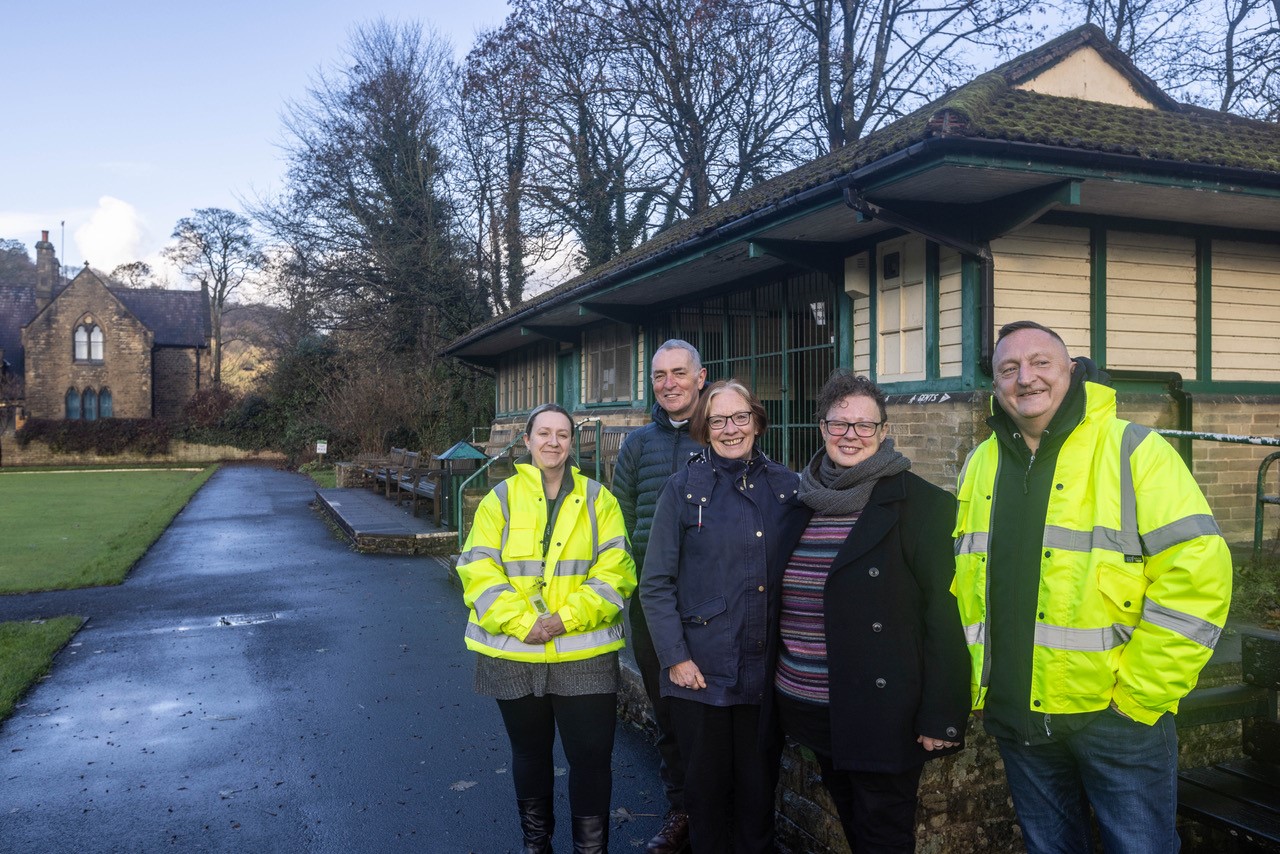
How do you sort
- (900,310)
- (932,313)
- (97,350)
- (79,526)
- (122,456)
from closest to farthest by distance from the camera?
(932,313), (900,310), (79,526), (122,456), (97,350)

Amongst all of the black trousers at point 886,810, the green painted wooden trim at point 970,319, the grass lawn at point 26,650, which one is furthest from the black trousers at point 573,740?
the green painted wooden trim at point 970,319

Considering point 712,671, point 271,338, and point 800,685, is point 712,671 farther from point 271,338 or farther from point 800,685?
point 271,338

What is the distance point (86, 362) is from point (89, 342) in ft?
3.87

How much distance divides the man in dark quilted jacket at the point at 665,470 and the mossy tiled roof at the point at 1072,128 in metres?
3.51

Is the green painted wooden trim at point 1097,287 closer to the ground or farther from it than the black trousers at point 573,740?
farther from it

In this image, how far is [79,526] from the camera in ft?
52.5

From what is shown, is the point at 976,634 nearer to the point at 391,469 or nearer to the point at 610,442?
the point at 610,442

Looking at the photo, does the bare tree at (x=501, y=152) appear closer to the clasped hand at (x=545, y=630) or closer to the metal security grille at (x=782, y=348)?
the metal security grille at (x=782, y=348)

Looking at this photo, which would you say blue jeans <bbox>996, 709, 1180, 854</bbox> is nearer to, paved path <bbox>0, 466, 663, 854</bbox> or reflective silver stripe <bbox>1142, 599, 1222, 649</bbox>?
reflective silver stripe <bbox>1142, 599, 1222, 649</bbox>

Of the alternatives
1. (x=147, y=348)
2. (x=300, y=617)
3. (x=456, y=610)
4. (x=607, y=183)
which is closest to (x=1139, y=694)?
(x=456, y=610)

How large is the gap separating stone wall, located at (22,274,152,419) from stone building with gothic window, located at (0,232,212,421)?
5 centimetres

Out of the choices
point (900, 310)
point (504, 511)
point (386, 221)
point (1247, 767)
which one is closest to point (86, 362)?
point (386, 221)

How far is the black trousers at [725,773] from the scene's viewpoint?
118 inches

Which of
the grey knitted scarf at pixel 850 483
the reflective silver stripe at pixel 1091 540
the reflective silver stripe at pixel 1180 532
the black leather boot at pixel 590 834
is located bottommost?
the black leather boot at pixel 590 834
